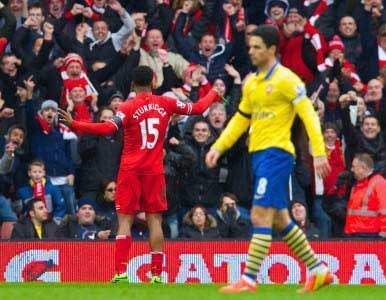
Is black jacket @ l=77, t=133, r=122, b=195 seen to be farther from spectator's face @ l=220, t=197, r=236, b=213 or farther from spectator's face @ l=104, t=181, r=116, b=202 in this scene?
spectator's face @ l=220, t=197, r=236, b=213

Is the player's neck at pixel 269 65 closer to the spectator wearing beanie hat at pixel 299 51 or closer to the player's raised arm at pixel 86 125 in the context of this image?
the player's raised arm at pixel 86 125

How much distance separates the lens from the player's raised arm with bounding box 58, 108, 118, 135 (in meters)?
15.3

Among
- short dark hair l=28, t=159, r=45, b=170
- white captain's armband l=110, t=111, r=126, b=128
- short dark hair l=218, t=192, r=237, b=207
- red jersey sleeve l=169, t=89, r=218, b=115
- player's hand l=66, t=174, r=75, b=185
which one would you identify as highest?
red jersey sleeve l=169, t=89, r=218, b=115

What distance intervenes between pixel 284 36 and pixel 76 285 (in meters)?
8.38

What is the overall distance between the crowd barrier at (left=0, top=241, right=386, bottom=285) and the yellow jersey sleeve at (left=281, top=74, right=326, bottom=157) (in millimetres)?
5994

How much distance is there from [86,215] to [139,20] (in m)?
4.59

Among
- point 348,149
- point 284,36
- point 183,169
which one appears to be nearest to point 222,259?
point 183,169

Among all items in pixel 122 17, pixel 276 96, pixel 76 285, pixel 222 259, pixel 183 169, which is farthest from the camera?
pixel 122 17

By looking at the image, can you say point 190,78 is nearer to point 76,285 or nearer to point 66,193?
point 66,193

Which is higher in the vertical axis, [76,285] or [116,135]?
[116,135]

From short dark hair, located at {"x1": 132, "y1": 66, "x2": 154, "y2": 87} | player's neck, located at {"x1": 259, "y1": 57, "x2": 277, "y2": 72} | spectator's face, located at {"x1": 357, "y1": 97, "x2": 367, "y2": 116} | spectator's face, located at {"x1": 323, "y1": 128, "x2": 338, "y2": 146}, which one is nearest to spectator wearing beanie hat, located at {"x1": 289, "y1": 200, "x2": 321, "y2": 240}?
spectator's face, located at {"x1": 323, "y1": 128, "x2": 338, "y2": 146}

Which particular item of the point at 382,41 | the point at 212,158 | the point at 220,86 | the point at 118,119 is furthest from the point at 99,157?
the point at 212,158

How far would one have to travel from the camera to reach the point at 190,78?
845 inches

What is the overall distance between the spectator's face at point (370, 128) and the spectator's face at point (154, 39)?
3.56 meters
